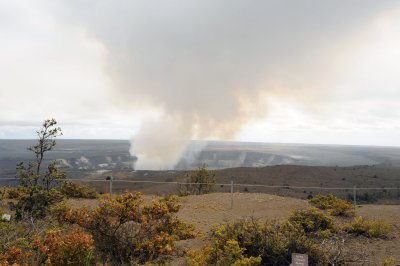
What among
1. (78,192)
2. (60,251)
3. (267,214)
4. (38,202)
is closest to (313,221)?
(267,214)

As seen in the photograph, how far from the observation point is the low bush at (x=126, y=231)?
29.3 ft

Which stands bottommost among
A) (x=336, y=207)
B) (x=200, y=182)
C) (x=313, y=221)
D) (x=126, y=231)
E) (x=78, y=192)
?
(x=200, y=182)

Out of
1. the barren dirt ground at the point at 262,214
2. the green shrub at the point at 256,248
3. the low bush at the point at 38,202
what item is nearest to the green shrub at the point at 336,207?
the barren dirt ground at the point at 262,214

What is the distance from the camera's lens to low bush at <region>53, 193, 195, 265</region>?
8.94 meters

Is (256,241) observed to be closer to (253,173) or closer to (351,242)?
(351,242)

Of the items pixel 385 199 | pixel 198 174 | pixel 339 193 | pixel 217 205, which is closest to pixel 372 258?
pixel 217 205

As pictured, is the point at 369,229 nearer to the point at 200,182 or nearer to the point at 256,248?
the point at 256,248

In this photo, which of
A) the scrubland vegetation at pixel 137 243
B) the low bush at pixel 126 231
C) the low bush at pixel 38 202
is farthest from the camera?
the low bush at pixel 38 202

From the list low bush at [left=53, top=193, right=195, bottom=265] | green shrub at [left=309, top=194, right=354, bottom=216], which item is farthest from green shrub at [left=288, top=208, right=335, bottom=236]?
low bush at [left=53, top=193, right=195, bottom=265]

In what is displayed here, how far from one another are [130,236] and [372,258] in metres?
6.22

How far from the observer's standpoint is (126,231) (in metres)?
9.44

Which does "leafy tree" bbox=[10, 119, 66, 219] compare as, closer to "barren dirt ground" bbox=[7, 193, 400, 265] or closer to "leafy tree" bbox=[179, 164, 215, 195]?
"barren dirt ground" bbox=[7, 193, 400, 265]

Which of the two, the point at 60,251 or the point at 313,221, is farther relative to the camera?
the point at 313,221

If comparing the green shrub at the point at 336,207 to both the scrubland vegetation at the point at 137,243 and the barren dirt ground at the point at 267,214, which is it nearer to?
the barren dirt ground at the point at 267,214
